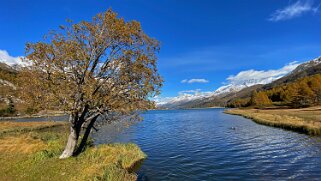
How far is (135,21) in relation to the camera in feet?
83.8

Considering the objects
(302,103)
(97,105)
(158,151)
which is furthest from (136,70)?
(302,103)

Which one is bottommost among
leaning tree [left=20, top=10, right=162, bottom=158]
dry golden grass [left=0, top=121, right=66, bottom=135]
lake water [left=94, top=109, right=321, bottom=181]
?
lake water [left=94, top=109, right=321, bottom=181]

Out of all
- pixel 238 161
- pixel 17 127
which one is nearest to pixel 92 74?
pixel 238 161

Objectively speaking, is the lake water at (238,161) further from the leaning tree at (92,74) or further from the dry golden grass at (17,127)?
the dry golden grass at (17,127)

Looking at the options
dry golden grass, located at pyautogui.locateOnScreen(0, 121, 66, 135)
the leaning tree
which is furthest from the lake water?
dry golden grass, located at pyautogui.locateOnScreen(0, 121, 66, 135)

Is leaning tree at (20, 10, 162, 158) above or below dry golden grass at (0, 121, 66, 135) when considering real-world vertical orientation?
above

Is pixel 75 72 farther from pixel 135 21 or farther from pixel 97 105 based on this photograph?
pixel 135 21

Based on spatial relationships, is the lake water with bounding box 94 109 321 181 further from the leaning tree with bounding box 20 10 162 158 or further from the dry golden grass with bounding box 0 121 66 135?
the dry golden grass with bounding box 0 121 66 135

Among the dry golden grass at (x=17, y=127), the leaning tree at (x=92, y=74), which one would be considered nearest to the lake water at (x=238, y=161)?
the leaning tree at (x=92, y=74)

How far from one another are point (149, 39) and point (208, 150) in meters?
24.7

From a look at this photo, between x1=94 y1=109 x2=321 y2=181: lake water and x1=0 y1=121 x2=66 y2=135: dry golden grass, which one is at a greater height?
x1=0 y1=121 x2=66 y2=135: dry golden grass

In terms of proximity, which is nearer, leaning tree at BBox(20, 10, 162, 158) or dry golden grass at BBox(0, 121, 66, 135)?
leaning tree at BBox(20, 10, 162, 158)

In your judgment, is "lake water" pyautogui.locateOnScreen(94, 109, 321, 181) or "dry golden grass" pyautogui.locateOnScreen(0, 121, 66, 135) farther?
"dry golden grass" pyautogui.locateOnScreen(0, 121, 66, 135)

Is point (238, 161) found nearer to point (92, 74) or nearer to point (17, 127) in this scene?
point (92, 74)
